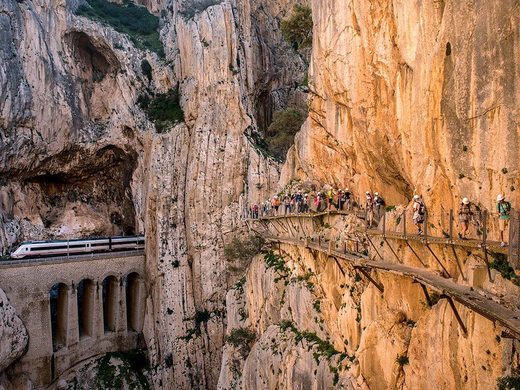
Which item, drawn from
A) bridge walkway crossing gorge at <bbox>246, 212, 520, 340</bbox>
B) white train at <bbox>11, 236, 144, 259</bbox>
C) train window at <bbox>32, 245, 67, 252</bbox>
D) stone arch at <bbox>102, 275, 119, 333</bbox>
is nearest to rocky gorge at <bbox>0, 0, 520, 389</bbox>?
bridge walkway crossing gorge at <bbox>246, 212, 520, 340</bbox>

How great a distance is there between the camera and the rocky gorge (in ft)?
43.3

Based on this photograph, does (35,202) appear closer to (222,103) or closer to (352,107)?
(222,103)

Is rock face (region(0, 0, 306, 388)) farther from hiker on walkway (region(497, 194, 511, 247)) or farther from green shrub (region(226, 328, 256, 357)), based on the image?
hiker on walkway (region(497, 194, 511, 247))

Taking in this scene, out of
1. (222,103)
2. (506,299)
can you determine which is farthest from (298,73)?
(506,299)

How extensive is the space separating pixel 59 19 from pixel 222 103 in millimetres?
19207

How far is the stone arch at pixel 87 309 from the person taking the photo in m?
47.1

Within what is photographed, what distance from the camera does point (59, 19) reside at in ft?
Result: 171

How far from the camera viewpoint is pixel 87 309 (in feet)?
158

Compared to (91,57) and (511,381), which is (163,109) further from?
(511,381)

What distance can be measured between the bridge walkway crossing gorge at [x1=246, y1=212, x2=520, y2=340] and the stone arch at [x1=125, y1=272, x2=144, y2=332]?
82.2 ft

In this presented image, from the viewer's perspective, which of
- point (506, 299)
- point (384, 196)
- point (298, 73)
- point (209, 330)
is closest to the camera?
point (506, 299)

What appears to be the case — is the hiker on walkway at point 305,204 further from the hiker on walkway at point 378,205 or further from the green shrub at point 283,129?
the green shrub at point 283,129

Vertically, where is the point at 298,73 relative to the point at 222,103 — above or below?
above

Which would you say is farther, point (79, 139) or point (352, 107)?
point (79, 139)
